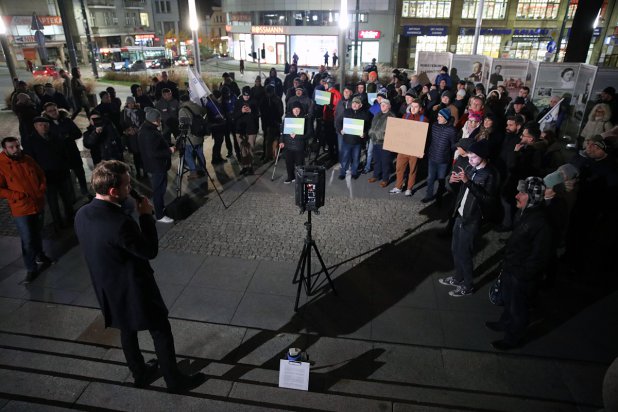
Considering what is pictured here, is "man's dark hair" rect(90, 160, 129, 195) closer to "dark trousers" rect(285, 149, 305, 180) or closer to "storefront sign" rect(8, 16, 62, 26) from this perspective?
"dark trousers" rect(285, 149, 305, 180)

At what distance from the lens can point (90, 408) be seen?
3.64 m

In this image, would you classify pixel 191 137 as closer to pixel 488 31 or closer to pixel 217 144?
pixel 217 144

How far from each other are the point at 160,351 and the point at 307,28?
45.6m

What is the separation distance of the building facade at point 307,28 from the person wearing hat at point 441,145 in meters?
35.0

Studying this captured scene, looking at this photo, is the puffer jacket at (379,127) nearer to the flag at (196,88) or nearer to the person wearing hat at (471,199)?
the person wearing hat at (471,199)

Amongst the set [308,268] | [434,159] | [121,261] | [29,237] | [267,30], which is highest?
[267,30]

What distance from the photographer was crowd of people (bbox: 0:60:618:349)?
478 cm

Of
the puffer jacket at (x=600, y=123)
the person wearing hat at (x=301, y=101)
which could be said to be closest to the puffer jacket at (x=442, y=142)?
the person wearing hat at (x=301, y=101)

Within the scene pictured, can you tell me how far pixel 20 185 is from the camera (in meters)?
5.65

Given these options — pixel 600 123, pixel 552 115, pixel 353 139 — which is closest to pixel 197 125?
pixel 353 139

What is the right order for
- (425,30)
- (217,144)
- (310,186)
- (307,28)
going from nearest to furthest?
1. (310,186)
2. (217,144)
3. (425,30)
4. (307,28)

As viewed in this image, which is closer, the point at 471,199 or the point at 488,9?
the point at 471,199

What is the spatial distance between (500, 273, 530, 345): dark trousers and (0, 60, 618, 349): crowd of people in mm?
13

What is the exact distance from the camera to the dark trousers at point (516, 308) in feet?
14.2
